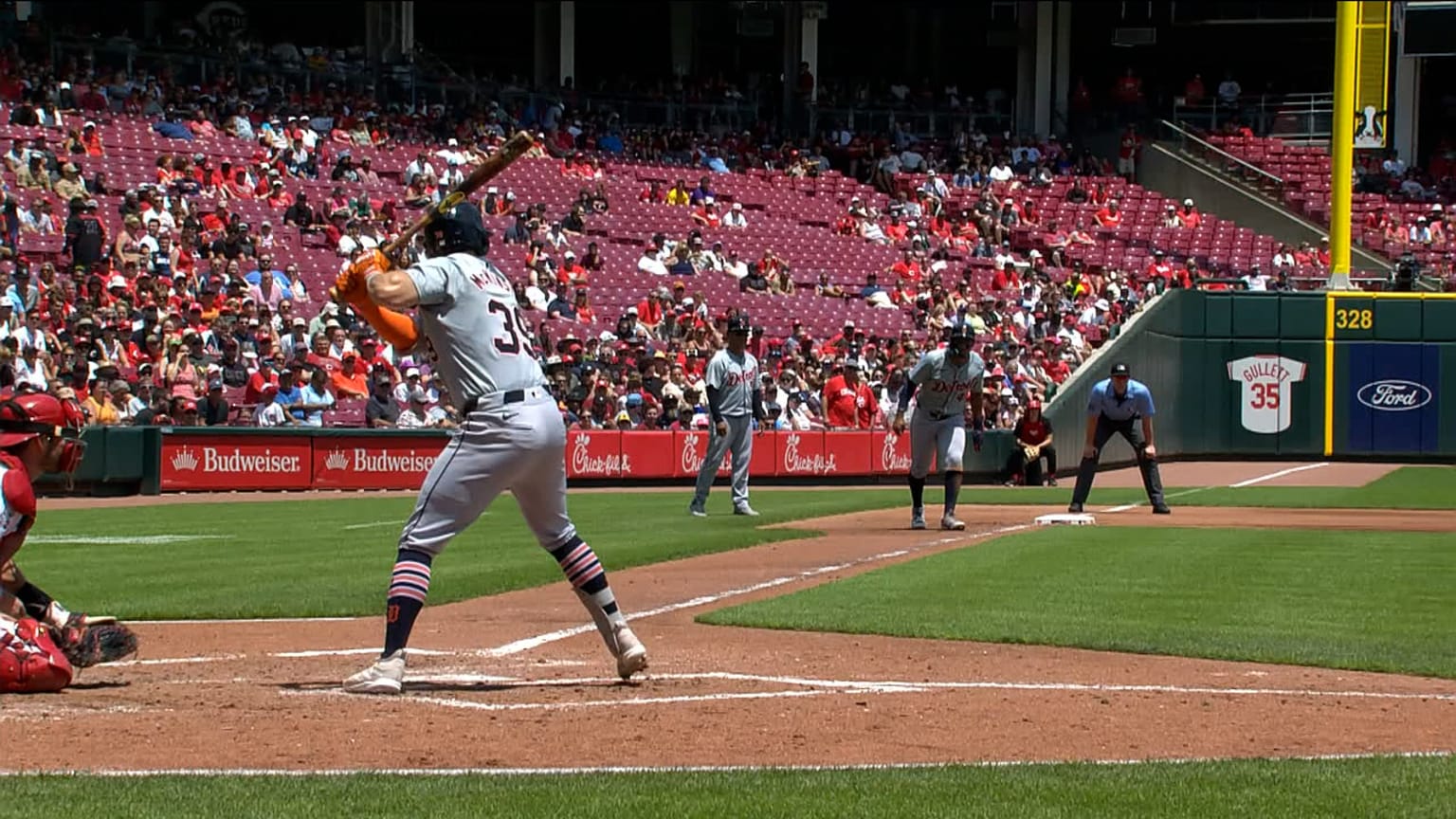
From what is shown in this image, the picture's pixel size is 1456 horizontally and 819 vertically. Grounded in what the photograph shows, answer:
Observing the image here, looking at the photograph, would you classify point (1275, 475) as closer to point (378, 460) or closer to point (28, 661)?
point (378, 460)

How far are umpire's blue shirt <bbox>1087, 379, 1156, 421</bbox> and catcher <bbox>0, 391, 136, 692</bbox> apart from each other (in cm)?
1296

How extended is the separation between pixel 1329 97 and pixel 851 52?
1329 centimetres

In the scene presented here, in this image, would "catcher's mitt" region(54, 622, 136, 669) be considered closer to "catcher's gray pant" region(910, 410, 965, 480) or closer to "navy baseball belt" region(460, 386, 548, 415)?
"navy baseball belt" region(460, 386, 548, 415)

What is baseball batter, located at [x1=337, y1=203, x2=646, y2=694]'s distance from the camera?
7430 millimetres

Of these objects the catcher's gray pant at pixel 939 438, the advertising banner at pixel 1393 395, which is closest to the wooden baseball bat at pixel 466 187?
the catcher's gray pant at pixel 939 438

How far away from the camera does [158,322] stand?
23.3 metres

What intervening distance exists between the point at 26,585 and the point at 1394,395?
30947mm

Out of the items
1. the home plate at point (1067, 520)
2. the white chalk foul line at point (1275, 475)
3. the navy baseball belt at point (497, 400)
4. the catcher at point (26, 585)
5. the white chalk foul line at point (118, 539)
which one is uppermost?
the navy baseball belt at point (497, 400)

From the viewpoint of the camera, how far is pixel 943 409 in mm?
17094

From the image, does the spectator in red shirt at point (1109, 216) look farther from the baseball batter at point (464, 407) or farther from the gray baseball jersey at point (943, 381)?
the baseball batter at point (464, 407)

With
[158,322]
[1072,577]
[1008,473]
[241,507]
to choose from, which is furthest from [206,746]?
[1008,473]

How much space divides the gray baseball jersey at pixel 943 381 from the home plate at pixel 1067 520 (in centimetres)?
150

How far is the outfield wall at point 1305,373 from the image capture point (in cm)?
3475

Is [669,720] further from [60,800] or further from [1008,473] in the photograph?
[1008,473]
